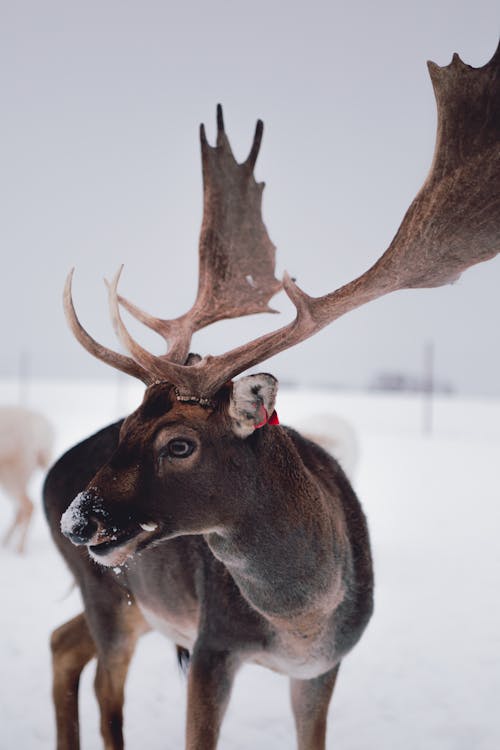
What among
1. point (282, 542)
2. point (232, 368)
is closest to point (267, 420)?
point (232, 368)

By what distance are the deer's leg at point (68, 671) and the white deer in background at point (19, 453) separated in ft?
13.5

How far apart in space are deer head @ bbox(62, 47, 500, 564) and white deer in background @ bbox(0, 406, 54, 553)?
473cm

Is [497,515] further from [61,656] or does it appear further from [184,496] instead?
[184,496]

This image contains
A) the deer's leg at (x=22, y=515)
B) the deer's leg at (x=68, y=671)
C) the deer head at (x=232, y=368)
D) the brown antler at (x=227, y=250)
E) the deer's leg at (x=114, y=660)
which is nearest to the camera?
the deer head at (x=232, y=368)

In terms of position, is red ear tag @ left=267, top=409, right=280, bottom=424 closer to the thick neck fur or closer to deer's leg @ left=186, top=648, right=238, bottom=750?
the thick neck fur

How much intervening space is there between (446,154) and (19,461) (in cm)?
590

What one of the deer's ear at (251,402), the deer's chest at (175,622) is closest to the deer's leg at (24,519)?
the deer's chest at (175,622)

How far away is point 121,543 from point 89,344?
766 mm

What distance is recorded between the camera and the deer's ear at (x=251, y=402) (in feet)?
6.33

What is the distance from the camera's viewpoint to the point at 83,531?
1.78 meters

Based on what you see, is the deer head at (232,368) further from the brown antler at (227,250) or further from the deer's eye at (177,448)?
the brown antler at (227,250)

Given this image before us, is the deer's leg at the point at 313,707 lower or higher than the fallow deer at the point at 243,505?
lower

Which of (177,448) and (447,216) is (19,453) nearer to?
(177,448)

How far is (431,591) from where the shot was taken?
5414 millimetres
